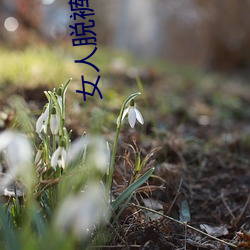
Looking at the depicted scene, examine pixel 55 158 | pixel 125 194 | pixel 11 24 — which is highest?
pixel 11 24

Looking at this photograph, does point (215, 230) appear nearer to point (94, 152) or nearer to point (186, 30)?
point (94, 152)

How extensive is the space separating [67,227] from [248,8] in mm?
6813

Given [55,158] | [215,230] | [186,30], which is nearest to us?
[55,158]

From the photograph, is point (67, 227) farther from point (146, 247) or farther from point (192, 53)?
point (192, 53)

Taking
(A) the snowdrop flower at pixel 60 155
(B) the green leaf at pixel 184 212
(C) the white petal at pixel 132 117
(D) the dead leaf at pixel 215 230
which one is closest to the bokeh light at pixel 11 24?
(B) the green leaf at pixel 184 212

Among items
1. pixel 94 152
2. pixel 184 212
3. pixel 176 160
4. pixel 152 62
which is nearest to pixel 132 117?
pixel 94 152

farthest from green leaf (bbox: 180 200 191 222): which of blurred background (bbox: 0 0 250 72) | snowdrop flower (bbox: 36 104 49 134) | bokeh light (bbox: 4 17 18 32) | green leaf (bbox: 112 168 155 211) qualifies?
bokeh light (bbox: 4 17 18 32)

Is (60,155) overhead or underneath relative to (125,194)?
overhead

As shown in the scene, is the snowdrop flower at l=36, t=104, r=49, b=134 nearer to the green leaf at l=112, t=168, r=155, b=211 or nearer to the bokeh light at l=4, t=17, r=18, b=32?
the green leaf at l=112, t=168, r=155, b=211

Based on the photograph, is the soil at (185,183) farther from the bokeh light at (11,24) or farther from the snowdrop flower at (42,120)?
the bokeh light at (11,24)

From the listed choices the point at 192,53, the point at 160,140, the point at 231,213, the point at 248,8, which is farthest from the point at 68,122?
the point at 192,53

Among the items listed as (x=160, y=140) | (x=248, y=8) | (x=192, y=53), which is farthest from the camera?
(x=192, y=53)

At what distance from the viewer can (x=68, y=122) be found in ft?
7.98

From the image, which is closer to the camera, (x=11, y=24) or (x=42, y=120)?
(x=42, y=120)
